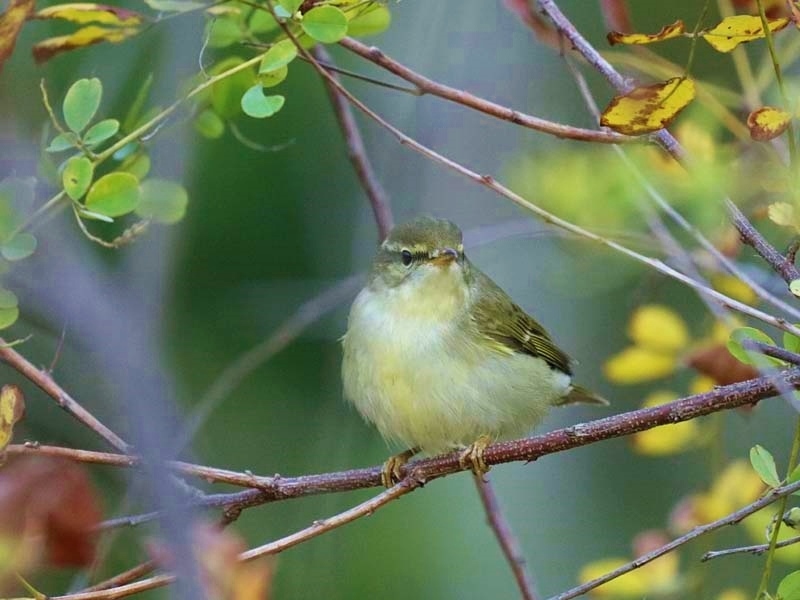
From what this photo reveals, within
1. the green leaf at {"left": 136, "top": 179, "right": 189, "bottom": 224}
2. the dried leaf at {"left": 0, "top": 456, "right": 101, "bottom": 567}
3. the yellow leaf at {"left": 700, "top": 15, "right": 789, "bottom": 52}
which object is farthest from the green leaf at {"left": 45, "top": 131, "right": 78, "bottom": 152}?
the yellow leaf at {"left": 700, "top": 15, "right": 789, "bottom": 52}

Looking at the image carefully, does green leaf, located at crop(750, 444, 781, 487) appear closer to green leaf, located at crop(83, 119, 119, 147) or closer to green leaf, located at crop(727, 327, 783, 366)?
green leaf, located at crop(727, 327, 783, 366)

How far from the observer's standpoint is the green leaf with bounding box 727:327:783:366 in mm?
1812

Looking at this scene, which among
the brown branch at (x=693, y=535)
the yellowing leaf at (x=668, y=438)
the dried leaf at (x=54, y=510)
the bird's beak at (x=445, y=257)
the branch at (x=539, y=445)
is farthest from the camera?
the bird's beak at (x=445, y=257)

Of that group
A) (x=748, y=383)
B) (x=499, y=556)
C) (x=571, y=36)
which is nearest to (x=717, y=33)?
(x=571, y=36)

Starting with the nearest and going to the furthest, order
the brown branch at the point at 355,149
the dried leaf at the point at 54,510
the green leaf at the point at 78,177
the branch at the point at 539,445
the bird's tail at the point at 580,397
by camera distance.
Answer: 1. the dried leaf at the point at 54,510
2. the branch at the point at 539,445
3. the green leaf at the point at 78,177
4. the brown branch at the point at 355,149
5. the bird's tail at the point at 580,397

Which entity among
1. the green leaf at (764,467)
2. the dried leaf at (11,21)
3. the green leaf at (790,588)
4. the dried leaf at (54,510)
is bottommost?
the green leaf at (790,588)

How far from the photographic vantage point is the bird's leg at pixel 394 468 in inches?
94.3

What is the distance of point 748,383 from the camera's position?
179cm

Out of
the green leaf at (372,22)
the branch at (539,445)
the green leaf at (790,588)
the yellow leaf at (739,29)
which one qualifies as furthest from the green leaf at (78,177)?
the green leaf at (790,588)

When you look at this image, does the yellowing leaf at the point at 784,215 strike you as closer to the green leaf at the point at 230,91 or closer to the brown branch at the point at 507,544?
the brown branch at the point at 507,544

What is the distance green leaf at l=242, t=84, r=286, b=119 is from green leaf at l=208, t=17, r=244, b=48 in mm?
Result: 303

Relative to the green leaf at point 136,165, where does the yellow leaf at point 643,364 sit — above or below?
below

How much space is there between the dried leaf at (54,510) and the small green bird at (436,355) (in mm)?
1565

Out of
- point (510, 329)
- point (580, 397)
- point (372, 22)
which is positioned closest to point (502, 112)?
point (372, 22)
